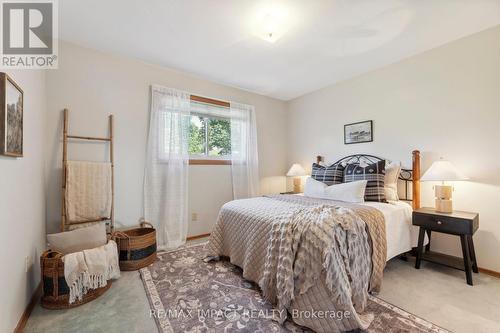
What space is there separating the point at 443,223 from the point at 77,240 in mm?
3464

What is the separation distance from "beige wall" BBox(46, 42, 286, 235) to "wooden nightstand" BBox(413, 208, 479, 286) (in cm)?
256

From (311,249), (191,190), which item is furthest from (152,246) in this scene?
(311,249)

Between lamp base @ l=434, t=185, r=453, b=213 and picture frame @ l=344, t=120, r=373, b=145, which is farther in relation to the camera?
picture frame @ l=344, t=120, r=373, b=145

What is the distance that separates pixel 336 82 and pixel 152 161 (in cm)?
310

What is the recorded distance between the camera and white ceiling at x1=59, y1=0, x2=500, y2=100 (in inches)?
72.3

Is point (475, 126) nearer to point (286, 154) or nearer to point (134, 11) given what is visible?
point (286, 154)

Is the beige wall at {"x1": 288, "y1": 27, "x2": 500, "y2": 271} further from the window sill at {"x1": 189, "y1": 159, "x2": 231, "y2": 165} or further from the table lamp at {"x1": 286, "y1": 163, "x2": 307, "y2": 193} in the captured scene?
the window sill at {"x1": 189, "y1": 159, "x2": 231, "y2": 165}

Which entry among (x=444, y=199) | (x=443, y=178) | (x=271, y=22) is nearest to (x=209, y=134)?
(x=271, y=22)

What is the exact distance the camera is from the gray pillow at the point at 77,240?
1870 mm

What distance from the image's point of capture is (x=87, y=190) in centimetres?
232

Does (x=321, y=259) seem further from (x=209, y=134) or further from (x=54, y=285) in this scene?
(x=209, y=134)

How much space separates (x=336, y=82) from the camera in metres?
3.52

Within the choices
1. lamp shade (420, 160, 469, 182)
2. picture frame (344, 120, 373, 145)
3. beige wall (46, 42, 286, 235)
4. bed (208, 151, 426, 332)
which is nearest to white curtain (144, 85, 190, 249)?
beige wall (46, 42, 286, 235)

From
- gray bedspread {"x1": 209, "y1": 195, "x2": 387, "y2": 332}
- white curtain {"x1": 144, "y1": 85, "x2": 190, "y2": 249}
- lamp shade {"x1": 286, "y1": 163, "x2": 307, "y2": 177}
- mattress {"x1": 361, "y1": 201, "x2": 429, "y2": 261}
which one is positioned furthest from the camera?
lamp shade {"x1": 286, "y1": 163, "x2": 307, "y2": 177}
